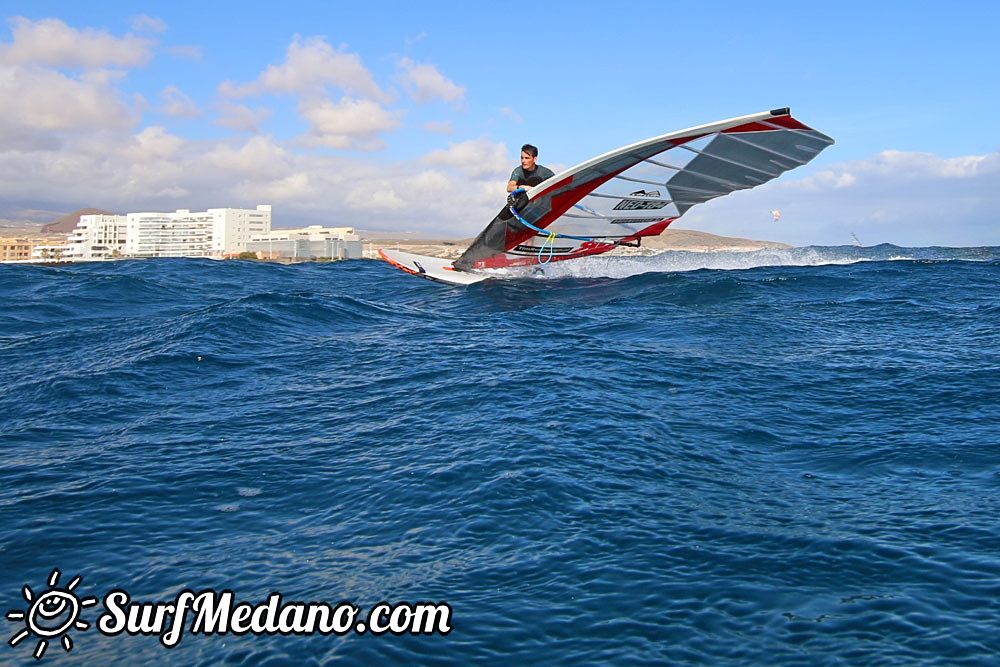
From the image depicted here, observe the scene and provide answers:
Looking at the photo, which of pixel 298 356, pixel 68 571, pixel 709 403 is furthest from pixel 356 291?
pixel 68 571

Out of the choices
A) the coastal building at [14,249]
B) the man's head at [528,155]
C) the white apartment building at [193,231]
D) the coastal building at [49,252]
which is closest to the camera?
the man's head at [528,155]

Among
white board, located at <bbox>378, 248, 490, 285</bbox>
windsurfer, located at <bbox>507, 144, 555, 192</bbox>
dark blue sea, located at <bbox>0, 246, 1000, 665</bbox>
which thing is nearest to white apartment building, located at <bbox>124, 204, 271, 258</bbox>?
white board, located at <bbox>378, 248, 490, 285</bbox>

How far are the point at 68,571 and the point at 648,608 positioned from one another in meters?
2.92

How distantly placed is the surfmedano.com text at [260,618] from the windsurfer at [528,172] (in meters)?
11.6

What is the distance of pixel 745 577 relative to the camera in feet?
11.4

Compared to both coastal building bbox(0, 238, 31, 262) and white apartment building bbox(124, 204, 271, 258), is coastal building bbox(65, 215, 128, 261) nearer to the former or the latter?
white apartment building bbox(124, 204, 271, 258)

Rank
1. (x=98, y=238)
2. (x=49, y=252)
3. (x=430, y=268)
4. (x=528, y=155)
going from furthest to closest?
(x=98, y=238), (x=49, y=252), (x=430, y=268), (x=528, y=155)

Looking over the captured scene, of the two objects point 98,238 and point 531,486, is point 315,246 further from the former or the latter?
point 531,486

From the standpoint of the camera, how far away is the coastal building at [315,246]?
80.5 meters

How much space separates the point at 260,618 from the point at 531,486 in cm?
187

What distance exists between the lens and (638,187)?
558 inches

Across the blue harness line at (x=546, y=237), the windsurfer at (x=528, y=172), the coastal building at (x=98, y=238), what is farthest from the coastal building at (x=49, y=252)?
the windsurfer at (x=528, y=172)

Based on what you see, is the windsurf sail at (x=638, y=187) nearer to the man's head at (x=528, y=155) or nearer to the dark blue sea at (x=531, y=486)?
the man's head at (x=528, y=155)

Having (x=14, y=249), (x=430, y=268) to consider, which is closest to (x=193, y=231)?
(x=14, y=249)
